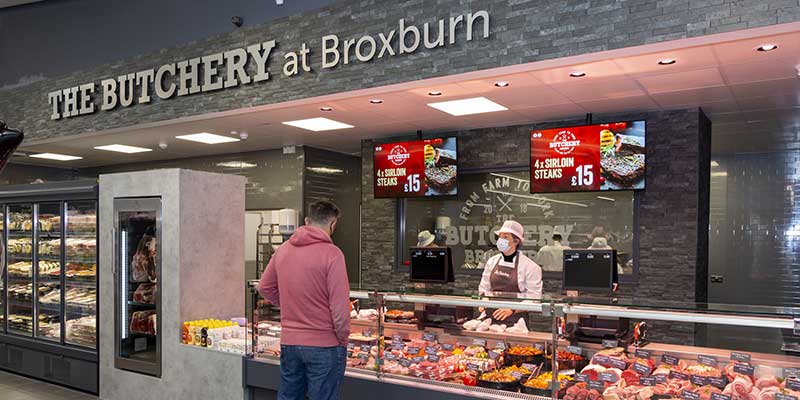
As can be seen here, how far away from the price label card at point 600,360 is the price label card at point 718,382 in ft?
1.80

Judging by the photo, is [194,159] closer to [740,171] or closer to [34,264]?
[34,264]

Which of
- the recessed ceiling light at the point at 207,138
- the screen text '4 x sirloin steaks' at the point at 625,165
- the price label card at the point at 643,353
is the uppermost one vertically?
the recessed ceiling light at the point at 207,138

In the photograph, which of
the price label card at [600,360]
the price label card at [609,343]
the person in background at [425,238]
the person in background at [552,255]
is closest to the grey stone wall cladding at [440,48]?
the price label card at [609,343]

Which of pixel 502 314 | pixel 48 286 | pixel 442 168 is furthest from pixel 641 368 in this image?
pixel 48 286

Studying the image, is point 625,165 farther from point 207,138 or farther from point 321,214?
point 207,138

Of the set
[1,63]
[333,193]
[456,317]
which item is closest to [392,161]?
[333,193]

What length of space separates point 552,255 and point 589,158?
4.58 ft

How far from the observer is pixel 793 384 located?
119 inches

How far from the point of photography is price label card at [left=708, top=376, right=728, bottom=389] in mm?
3234

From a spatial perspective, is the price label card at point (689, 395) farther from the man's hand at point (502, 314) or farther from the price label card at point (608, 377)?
the man's hand at point (502, 314)

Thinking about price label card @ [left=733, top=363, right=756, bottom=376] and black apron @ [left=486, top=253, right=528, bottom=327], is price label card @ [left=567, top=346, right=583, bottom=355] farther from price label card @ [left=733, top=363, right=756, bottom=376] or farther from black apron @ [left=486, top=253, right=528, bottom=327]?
black apron @ [left=486, top=253, right=528, bottom=327]

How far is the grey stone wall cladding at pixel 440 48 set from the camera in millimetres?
4238

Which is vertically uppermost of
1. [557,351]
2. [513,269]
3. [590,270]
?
[590,270]

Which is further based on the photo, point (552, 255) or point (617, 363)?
point (552, 255)
